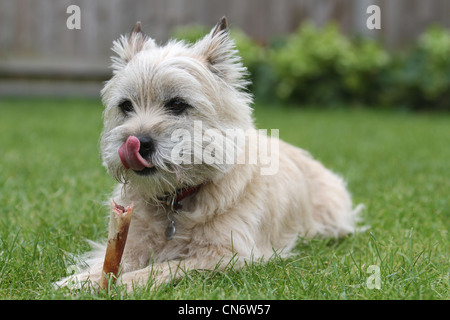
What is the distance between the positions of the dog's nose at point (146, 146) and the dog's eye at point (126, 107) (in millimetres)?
321

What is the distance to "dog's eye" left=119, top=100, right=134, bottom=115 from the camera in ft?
9.48

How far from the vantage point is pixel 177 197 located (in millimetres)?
2965

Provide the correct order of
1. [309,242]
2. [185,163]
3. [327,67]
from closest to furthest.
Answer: [185,163]
[309,242]
[327,67]

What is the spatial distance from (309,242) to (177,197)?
1.05 meters

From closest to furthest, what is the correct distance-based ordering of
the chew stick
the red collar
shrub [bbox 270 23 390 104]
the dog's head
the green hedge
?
the chew stick
the dog's head
the red collar
the green hedge
shrub [bbox 270 23 390 104]

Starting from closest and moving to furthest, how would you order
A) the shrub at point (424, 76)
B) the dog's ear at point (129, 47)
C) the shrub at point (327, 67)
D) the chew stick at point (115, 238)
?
the chew stick at point (115, 238), the dog's ear at point (129, 47), the shrub at point (424, 76), the shrub at point (327, 67)

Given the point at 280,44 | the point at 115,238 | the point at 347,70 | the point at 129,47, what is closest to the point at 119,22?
the point at 280,44

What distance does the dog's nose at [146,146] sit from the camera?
2615mm

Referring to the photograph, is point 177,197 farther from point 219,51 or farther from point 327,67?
point 327,67

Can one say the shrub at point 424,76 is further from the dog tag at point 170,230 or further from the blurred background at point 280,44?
the dog tag at point 170,230

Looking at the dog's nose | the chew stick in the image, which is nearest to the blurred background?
the dog's nose

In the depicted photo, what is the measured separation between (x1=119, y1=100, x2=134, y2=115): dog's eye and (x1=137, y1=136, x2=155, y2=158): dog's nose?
0.32 metres

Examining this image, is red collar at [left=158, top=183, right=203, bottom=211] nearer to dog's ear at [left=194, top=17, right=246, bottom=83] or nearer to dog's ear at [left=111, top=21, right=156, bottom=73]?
dog's ear at [left=194, top=17, right=246, bottom=83]

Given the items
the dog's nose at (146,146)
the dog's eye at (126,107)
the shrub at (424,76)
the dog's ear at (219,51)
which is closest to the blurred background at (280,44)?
the shrub at (424,76)
